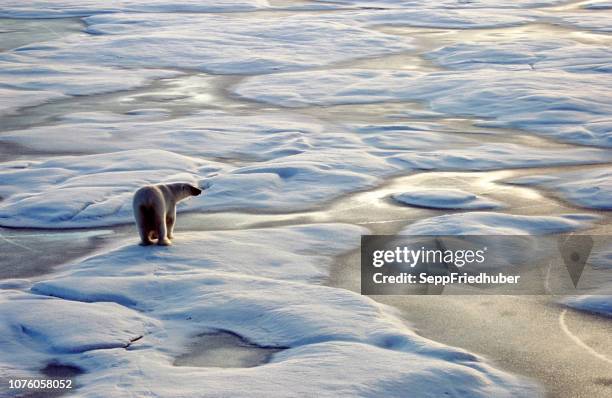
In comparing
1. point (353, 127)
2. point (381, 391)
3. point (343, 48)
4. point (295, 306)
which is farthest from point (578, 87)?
point (381, 391)

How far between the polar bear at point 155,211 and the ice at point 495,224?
1.81 metres

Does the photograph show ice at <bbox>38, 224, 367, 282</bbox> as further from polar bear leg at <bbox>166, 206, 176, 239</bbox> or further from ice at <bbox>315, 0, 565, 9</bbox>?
ice at <bbox>315, 0, 565, 9</bbox>

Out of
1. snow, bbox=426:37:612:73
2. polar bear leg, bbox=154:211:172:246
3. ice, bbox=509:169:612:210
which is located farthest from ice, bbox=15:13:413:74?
polar bear leg, bbox=154:211:172:246

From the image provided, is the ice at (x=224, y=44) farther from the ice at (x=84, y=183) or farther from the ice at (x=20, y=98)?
the ice at (x=84, y=183)

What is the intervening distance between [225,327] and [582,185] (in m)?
4.40

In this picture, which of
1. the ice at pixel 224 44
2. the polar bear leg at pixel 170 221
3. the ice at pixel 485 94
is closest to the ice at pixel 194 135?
the ice at pixel 485 94

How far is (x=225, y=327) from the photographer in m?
5.39

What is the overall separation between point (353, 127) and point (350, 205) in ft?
11.4

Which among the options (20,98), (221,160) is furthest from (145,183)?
(20,98)

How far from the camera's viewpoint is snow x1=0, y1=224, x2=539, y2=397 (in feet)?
15.2

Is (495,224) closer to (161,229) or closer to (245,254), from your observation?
(245,254)

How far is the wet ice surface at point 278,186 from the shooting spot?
16.3 feet

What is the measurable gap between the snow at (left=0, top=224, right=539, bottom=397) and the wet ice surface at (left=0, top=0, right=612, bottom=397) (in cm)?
2

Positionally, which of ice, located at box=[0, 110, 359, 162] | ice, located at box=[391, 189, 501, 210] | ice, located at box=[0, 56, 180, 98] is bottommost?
ice, located at box=[0, 110, 359, 162]
